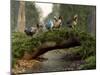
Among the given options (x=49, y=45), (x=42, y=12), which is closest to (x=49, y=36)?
(x=49, y=45)

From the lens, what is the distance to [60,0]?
2.39 m

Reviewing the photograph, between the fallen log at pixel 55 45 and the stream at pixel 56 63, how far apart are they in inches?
1.8

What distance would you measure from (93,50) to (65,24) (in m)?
0.47

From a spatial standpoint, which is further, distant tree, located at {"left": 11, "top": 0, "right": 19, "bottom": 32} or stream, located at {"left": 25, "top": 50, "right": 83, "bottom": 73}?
stream, located at {"left": 25, "top": 50, "right": 83, "bottom": 73}

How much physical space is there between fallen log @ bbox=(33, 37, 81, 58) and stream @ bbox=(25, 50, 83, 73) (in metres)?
0.05

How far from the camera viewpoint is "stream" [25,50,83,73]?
7.60 ft

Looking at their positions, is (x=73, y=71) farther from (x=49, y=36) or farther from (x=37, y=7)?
(x=37, y=7)

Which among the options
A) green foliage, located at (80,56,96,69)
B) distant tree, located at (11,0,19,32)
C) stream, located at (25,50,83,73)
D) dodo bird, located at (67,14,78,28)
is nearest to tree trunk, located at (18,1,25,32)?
distant tree, located at (11,0,19,32)

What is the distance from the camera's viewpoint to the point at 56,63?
7.77ft

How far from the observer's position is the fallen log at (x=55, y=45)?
2.30 m

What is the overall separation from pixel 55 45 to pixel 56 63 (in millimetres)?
200

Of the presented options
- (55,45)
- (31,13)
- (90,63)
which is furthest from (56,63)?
(31,13)

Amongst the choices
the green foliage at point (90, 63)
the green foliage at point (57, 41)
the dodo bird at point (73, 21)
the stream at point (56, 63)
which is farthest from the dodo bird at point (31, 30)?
the green foliage at point (90, 63)

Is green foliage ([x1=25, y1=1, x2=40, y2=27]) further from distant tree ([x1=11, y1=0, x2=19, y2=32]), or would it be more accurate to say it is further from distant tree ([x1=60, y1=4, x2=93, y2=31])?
distant tree ([x1=60, y1=4, x2=93, y2=31])
